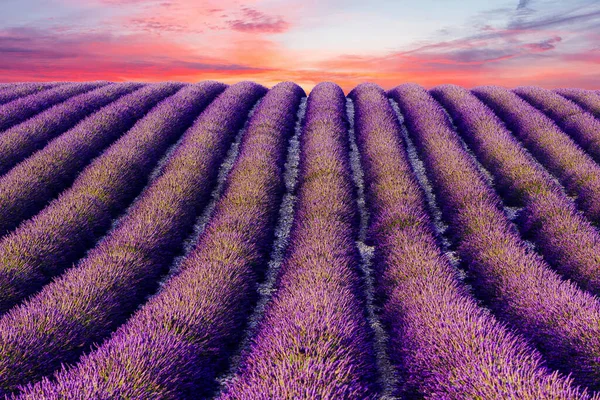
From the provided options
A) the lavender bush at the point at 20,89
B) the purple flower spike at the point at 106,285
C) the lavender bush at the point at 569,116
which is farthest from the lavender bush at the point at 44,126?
the lavender bush at the point at 569,116

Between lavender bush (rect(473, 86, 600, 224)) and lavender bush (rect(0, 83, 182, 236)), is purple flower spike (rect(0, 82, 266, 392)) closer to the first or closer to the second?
lavender bush (rect(0, 83, 182, 236))

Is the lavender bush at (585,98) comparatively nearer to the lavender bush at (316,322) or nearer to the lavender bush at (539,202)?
the lavender bush at (539,202)

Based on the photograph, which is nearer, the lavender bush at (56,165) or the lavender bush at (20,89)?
the lavender bush at (56,165)

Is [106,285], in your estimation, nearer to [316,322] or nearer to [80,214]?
[80,214]

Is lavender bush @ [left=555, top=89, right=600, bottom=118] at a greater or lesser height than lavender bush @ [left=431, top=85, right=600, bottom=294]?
greater

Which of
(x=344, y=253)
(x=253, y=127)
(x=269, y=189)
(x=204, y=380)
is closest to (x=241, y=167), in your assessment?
(x=269, y=189)

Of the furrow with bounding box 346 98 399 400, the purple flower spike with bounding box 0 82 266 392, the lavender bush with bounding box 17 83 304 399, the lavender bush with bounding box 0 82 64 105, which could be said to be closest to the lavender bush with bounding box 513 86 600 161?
the furrow with bounding box 346 98 399 400

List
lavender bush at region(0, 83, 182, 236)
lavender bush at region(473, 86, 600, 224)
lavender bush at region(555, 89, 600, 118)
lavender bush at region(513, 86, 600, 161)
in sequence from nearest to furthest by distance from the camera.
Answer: lavender bush at region(0, 83, 182, 236), lavender bush at region(473, 86, 600, 224), lavender bush at region(513, 86, 600, 161), lavender bush at region(555, 89, 600, 118)

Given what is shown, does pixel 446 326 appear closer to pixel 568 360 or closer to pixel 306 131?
pixel 568 360
